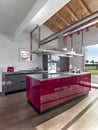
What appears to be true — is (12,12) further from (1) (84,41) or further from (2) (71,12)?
(1) (84,41)

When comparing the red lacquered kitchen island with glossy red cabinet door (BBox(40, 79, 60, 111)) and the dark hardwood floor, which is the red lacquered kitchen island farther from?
the dark hardwood floor

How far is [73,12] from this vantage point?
16.4 feet

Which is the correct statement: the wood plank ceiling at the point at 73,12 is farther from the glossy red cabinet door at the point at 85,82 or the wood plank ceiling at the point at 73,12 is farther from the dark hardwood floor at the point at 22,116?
the dark hardwood floor at the point at 22,116

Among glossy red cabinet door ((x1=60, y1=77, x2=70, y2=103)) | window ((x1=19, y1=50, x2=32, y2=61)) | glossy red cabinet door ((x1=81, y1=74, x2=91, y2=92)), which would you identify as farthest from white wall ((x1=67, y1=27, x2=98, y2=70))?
glossy red cabinet door ((x1=60, y1=77, x2=70, y2=103))

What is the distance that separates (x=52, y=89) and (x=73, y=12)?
11.6ft

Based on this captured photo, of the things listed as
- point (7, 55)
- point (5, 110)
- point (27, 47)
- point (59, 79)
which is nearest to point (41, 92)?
point (59, 79)

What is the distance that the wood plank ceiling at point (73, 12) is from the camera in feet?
14.4

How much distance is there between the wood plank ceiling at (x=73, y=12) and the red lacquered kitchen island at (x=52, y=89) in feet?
6.49

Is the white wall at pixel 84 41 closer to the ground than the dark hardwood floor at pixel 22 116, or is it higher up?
higher up

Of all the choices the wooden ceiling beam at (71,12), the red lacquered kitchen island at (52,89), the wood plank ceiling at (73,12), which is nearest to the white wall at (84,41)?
the wood plank ceiling at (73,12)

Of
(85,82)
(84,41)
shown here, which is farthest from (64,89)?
(84,41)

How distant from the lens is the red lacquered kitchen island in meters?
2.95

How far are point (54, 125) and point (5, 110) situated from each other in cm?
150

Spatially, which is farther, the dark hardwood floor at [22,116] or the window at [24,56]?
the window at [24,56]
